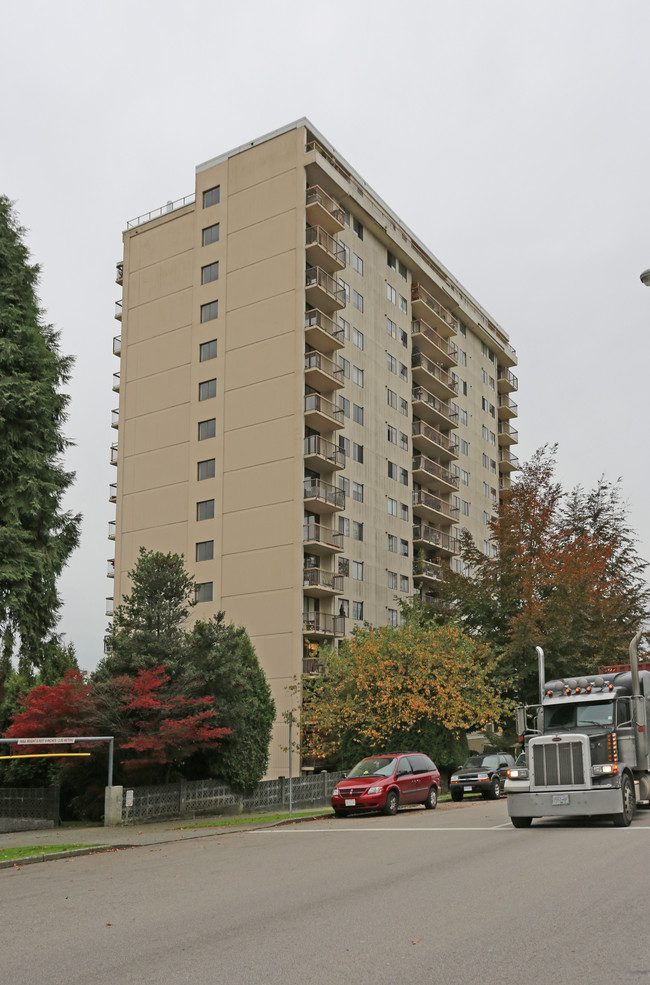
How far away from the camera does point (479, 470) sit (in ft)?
246

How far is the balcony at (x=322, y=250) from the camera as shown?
176ft

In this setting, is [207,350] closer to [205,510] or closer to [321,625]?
[205,510]

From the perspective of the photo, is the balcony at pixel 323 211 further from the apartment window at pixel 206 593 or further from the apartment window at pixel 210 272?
the apartment window at pixel 206 593

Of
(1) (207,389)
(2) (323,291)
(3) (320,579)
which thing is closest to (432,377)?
(2) (323,291)

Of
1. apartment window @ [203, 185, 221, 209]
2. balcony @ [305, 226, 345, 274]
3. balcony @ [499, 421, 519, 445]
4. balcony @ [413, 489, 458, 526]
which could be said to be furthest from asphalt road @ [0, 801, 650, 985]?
balcony @ [499, 421, 519, 445]

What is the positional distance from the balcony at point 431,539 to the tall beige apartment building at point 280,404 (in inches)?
8.0

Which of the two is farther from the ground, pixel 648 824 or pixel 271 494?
pixel 271 494

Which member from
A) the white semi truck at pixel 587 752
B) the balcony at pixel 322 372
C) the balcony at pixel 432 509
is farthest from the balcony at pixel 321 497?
the white semi truck at pixel 587 752

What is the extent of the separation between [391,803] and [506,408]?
2371 inches

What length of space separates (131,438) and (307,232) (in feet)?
51.9

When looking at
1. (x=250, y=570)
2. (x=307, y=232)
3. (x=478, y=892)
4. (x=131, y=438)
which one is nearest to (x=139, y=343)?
(x=131, y=438)

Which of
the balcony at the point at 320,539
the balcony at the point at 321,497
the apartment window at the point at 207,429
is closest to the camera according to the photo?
the balcony at the point at 320,539

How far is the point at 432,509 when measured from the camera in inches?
2473

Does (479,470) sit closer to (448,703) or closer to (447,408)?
(447,408)
